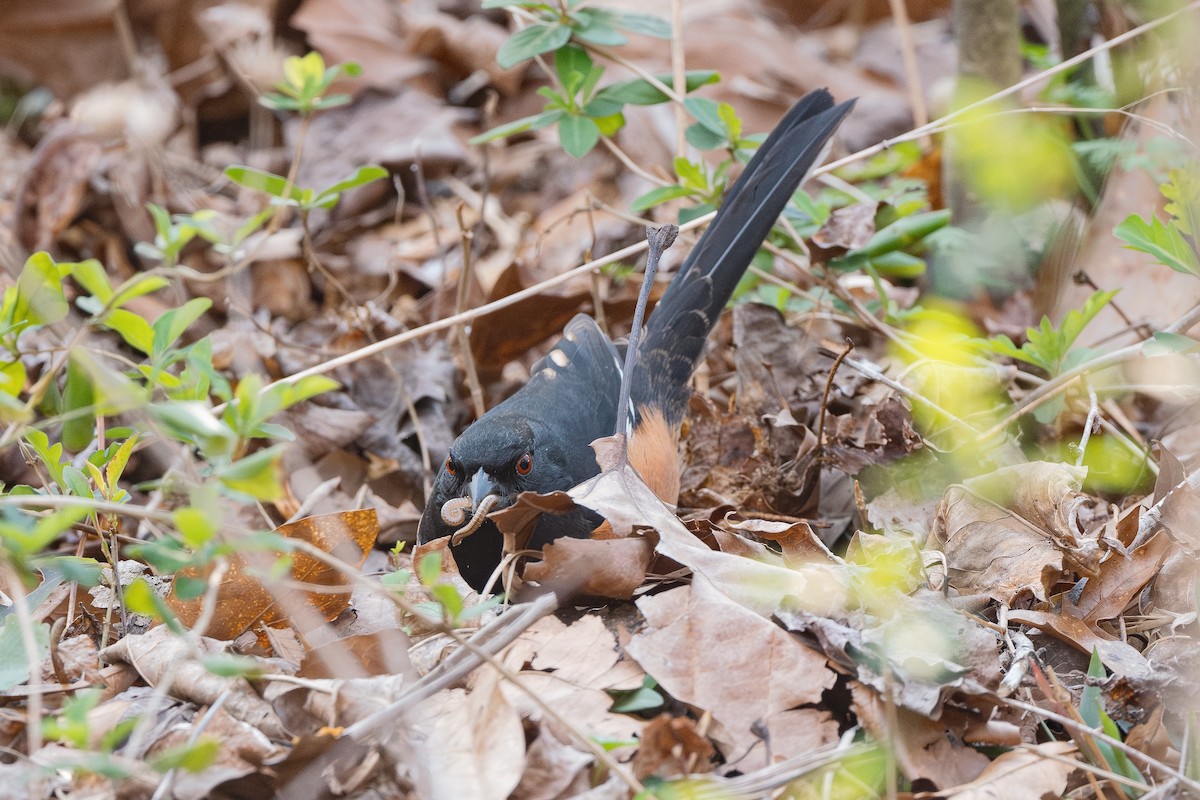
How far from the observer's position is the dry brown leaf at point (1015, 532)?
78.0 inches

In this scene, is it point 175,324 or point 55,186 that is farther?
point 55,186

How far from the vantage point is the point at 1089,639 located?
72.4 inches

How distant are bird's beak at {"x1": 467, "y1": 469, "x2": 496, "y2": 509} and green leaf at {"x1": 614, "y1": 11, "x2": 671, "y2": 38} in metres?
1.20

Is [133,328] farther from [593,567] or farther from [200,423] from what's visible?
[593,567]

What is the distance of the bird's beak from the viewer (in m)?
2.41

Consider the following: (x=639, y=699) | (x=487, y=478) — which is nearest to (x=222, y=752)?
(x=639, y=699)

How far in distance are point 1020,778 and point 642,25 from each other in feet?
6.61

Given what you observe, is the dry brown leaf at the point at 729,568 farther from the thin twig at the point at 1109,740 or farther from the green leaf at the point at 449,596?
the green leaf at the point at 449,596

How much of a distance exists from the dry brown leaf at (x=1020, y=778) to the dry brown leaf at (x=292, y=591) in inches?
40.6

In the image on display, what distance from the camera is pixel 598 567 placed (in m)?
1.79

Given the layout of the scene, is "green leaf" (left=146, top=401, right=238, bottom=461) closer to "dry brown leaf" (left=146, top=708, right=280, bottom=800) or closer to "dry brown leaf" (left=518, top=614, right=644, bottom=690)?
"dry brown leaf" (left=146, top=708, right=280, bottom=800)

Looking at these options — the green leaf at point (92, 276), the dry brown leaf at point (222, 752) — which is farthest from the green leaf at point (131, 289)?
the dry brown leaf at point (222, 752)

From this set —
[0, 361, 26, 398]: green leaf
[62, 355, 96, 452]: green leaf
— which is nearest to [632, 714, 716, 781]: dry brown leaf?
[62, 355, 96, 452]: green leaf

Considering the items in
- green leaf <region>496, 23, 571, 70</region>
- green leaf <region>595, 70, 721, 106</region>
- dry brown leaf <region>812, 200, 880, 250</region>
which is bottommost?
dry brown leaf <region>812, 200, 880, 250</region>
